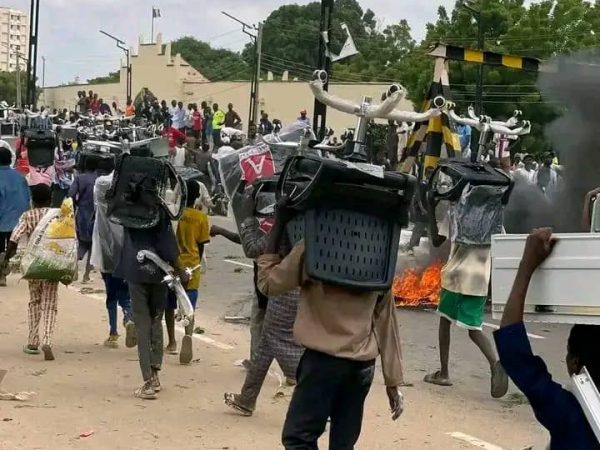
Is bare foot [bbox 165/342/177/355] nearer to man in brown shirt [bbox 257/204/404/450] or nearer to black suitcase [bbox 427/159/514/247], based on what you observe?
black suitcase [bbox 427/159/514/247]

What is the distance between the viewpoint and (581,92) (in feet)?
36.4

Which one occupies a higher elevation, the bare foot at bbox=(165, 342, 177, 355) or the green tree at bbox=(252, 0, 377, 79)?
the green tree at bbox=(252, 0, 377, 79)

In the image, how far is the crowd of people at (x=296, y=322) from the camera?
9.17 ft

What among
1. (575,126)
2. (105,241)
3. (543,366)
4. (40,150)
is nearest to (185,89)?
(40,150)

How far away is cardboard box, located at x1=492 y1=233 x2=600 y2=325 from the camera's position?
257 cm

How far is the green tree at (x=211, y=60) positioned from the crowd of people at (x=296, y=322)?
6907 cm

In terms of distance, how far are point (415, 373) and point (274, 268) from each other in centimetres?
416

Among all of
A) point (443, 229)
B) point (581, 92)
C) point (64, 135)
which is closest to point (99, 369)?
point (443, 229)

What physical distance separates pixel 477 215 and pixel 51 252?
3380 mm

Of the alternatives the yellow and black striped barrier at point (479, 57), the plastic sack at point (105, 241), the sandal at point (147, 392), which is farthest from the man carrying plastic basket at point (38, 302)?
the yellow and black striped barrier at point (479, 57)

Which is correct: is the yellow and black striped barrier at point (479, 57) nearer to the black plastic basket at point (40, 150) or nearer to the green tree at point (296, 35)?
the black plastic basket at point (40, 150)

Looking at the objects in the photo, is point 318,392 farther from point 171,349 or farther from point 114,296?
point 114,296

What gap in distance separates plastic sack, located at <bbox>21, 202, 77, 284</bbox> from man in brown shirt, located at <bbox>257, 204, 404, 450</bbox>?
3946mm

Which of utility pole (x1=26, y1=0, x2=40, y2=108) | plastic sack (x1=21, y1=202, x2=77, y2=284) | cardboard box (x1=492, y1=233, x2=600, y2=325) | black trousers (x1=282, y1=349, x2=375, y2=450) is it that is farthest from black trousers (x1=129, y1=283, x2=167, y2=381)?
utility pole (x1=26, y1=0, x2=40, y2=108)
